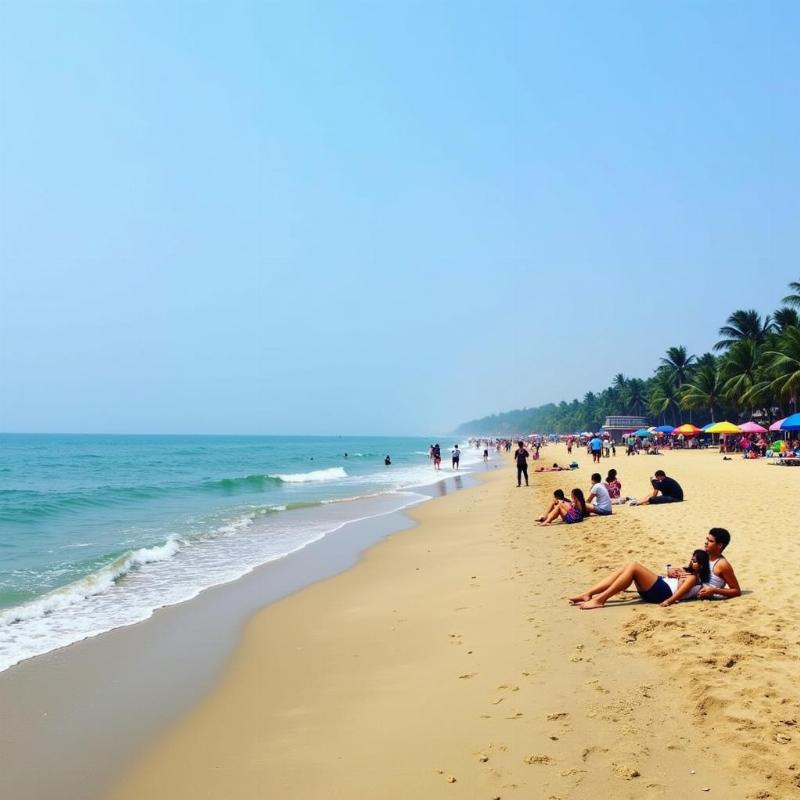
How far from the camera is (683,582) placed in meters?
6.95

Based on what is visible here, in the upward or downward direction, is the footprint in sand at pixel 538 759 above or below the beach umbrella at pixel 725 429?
below

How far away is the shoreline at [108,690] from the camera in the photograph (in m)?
4.40

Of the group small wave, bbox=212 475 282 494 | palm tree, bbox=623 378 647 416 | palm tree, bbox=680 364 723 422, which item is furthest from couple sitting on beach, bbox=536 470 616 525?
palm tree, bbox=623 378 647 416

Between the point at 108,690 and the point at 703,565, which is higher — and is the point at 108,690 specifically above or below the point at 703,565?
below

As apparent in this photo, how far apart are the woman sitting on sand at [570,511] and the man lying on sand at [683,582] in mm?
6707

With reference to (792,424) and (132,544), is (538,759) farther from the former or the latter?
(792,424)

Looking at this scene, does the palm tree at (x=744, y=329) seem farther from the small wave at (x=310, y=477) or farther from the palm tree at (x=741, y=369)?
the small wave at (x=310, y=477)

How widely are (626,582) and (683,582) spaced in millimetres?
605

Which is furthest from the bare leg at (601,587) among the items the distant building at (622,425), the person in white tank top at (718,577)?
the distant building at (622,425)

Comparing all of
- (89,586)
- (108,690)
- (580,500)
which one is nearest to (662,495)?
(580,500)

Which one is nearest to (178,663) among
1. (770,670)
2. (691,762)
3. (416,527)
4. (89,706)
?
(89,706)

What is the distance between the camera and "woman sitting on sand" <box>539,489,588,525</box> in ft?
45.6

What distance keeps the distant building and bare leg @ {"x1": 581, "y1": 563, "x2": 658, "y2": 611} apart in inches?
3283

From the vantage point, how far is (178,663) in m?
6.61
